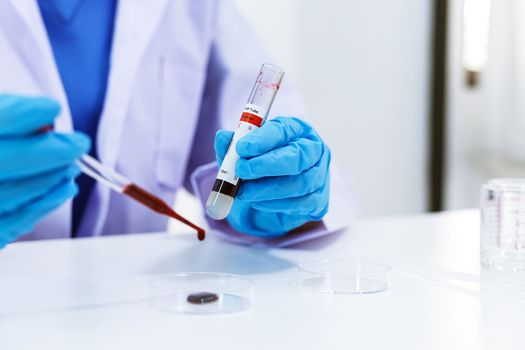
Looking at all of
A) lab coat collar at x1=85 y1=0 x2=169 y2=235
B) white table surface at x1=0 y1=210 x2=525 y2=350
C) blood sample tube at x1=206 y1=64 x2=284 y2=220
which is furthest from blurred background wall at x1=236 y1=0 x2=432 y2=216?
blood sample tube at x1=206 y1=64 x2=284 y2=220

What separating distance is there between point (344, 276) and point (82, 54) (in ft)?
2.48

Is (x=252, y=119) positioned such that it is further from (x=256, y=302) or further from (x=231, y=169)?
(x=256, y=302)

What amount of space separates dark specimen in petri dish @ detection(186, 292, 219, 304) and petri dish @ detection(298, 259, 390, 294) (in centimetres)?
14

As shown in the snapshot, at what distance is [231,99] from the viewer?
1.41 meters

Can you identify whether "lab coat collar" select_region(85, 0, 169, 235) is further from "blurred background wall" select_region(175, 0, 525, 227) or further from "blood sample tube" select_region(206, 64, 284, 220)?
"blurred background wall" select_region(175, 0, 525, 227)

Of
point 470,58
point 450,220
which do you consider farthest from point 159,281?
point 470,58

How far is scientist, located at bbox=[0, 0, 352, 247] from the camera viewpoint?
123cm

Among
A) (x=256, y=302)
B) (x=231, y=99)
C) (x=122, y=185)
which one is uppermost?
(x=231, y=99)

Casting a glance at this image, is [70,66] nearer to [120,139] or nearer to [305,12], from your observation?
[120,139]

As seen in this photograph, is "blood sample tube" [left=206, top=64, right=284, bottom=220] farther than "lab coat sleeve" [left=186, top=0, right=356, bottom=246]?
No

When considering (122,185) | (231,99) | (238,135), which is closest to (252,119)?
(238,135)

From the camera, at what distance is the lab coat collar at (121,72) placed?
1.31 m

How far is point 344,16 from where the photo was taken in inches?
109

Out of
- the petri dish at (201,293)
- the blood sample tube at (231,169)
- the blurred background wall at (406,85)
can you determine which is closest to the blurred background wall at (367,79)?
the blurred background wall at (406,85)
